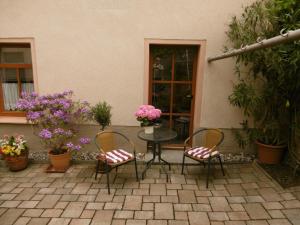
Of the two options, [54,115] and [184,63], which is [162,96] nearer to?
[184,63]

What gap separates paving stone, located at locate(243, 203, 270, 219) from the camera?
2401 millimetres

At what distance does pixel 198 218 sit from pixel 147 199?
2.18 feet

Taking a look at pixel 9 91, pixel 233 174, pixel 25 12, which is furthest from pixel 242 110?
pixel 9 91

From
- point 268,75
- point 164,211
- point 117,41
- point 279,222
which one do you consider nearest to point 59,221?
point 164,211

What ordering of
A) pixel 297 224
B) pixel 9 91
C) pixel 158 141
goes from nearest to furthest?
1. pixel 297 224
2. pixel 158 141
3. pixel 9 91

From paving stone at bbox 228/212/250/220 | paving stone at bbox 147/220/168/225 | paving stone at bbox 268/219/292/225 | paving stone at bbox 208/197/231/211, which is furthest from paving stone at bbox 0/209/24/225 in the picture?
paving stone at bbox 268/219/292/225

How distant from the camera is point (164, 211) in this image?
2479mm

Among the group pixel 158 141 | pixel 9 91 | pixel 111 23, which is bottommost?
pixel 158 141

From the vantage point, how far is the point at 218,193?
285 cm

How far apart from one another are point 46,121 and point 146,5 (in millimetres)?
2461

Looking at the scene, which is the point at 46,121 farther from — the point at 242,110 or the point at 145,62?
the point at 242,110

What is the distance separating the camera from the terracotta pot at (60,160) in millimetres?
3383

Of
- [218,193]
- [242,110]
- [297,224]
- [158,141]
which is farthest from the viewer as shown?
[242,110]

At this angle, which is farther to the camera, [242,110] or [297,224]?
[242,110]
